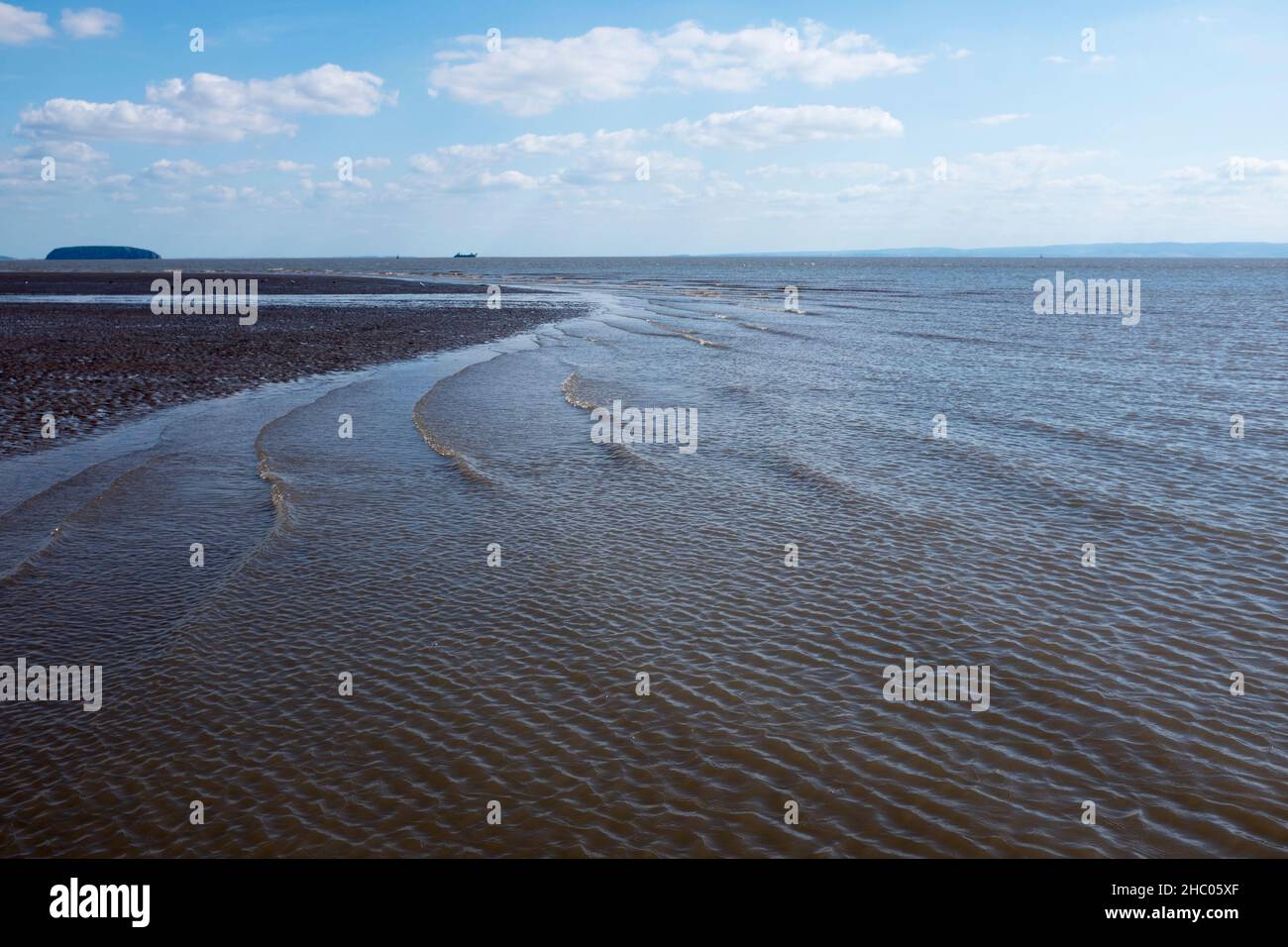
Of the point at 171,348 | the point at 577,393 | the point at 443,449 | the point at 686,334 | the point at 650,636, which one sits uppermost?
the point at 686,334

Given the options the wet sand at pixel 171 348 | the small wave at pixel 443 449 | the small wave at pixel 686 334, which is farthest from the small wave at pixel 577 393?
the small wave at pixel 686 334

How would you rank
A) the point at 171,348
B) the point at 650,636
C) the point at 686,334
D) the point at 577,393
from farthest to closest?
the point at 686,334 < the point at 171,348 < the point at 577,393 < the point at 650,636

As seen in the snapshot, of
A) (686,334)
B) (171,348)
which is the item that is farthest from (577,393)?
(171,348)

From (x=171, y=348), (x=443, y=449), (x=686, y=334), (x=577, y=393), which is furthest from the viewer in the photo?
(x=686, y=334)

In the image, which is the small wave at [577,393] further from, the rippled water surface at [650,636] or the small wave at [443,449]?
the small wave at [443,449]

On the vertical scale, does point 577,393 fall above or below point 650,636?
above

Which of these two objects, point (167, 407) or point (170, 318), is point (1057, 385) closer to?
point (167, 407)

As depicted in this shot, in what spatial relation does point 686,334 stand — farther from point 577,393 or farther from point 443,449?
point 443,449
